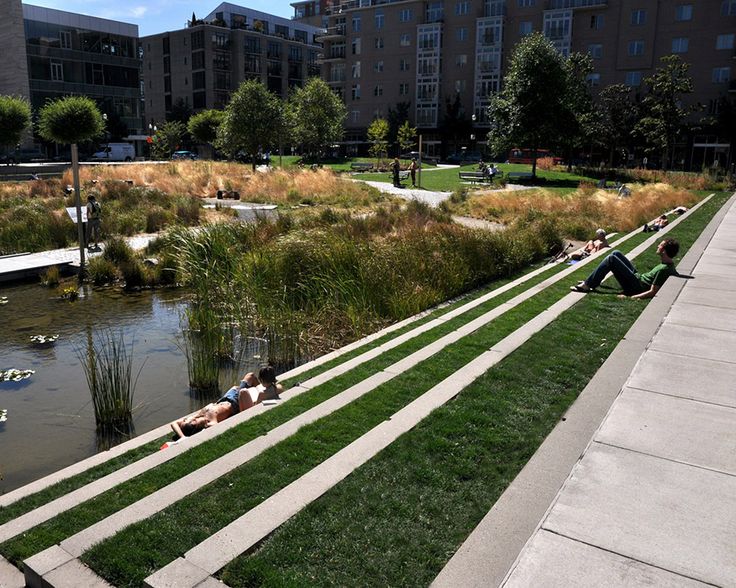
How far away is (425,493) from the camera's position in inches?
170

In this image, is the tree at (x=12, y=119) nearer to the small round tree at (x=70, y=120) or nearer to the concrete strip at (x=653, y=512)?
the small round tree at (x=70, y=120)

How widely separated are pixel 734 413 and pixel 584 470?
1861 millimetres

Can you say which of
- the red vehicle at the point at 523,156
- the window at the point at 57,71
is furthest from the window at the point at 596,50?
the window at the point at 57,71

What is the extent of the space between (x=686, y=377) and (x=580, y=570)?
354cm

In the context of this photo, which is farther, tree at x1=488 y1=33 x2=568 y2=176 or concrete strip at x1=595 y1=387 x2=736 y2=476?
tree at x1=488 y1=33 x2=568 y2=176

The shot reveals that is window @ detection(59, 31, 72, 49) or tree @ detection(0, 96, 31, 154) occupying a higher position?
window @ detection(59, 31, 72, 49)

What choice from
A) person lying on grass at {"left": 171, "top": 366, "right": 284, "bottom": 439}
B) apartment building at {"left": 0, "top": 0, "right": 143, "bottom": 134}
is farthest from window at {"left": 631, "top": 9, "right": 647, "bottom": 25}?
person lying on grass at {"left": 171, "top": 366, "right": 284, "bottom": 439}

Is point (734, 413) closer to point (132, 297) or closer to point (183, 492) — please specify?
point (183, 492)

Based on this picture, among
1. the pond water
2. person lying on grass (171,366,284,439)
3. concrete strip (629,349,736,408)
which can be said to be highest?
concrete strip (629,349,736,408)

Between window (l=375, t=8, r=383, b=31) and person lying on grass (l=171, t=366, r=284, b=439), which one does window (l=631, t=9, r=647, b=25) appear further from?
person lying on grass (l=171, t=366, r=284, b=439)

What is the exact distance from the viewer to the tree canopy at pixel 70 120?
142 ft

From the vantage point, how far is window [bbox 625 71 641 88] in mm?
61844

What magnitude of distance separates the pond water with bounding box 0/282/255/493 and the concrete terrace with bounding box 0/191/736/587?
1472 millimetres

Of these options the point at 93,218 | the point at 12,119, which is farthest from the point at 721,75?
the point at 93,218
